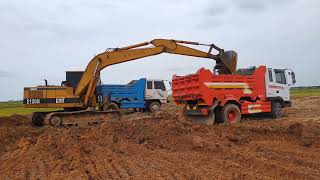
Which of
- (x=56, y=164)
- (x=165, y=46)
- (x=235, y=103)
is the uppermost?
(x=165, y=46)

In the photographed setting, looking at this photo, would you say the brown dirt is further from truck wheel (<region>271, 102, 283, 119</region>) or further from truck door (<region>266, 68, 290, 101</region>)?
truck wheel (<region>271, 102, 283, 119</region>)

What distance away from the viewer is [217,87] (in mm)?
15570

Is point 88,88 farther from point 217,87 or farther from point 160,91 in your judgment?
point 160,91

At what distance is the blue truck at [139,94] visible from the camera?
24.1 m

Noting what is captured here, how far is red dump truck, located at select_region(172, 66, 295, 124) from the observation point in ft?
50.6

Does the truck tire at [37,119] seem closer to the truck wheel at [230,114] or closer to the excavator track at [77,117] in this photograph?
the excavator track at [77,117]

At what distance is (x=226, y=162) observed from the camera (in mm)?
7629

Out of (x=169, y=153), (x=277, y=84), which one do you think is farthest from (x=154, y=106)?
(x=169, y=153)

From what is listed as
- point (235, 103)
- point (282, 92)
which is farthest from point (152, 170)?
point (282, 92)

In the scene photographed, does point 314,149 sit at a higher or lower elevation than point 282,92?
lower

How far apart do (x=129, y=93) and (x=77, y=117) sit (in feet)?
25.4

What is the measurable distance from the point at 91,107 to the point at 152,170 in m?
11.4

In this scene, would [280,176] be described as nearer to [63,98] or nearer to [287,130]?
[287,130]

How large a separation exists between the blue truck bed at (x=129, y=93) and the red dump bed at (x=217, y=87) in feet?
24.3
